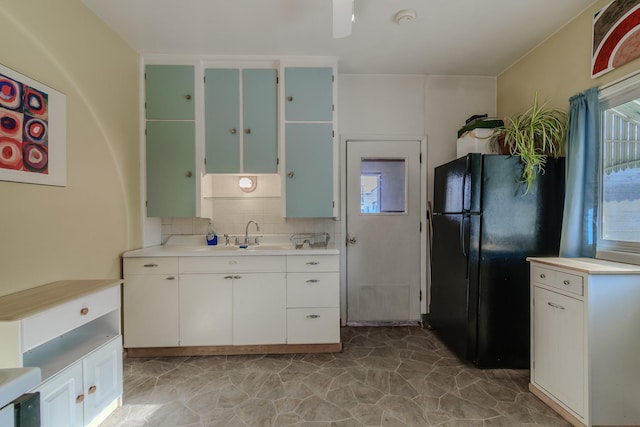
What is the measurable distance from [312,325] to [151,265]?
146 cm

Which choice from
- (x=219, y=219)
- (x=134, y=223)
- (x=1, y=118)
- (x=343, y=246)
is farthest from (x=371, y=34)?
(x=134, y=223)

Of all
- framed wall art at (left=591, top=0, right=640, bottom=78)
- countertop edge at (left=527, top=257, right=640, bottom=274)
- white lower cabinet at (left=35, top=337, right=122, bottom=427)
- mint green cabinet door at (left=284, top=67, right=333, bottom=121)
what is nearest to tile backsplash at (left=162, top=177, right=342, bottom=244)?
mint green cabinet door at (left=284, top=67, right=333, bottom=121)

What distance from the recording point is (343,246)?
3.12 metres

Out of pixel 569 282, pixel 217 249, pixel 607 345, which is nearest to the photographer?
pixel 607 345

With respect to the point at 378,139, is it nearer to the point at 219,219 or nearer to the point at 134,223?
the point at 219,219

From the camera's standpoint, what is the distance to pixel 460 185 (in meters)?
2.35

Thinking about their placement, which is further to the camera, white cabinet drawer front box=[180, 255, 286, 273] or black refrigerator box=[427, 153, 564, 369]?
white cabinet drawer front box=[180, 255, 286, 273]

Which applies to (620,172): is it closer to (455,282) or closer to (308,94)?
(455,282)

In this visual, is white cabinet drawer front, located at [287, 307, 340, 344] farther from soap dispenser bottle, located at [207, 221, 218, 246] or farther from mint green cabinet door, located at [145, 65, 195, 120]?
mint green cabinet door, located at [145, 65, 195, 120]

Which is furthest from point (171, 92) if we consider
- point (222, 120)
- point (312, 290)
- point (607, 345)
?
point (607, 345)

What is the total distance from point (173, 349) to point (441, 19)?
345 centimetres

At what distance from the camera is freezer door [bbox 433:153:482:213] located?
87.0 inches

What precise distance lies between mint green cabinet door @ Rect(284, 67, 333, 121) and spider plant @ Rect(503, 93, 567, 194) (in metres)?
1.54

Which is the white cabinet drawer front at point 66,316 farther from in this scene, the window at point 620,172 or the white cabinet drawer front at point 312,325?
the window at point 620,172
